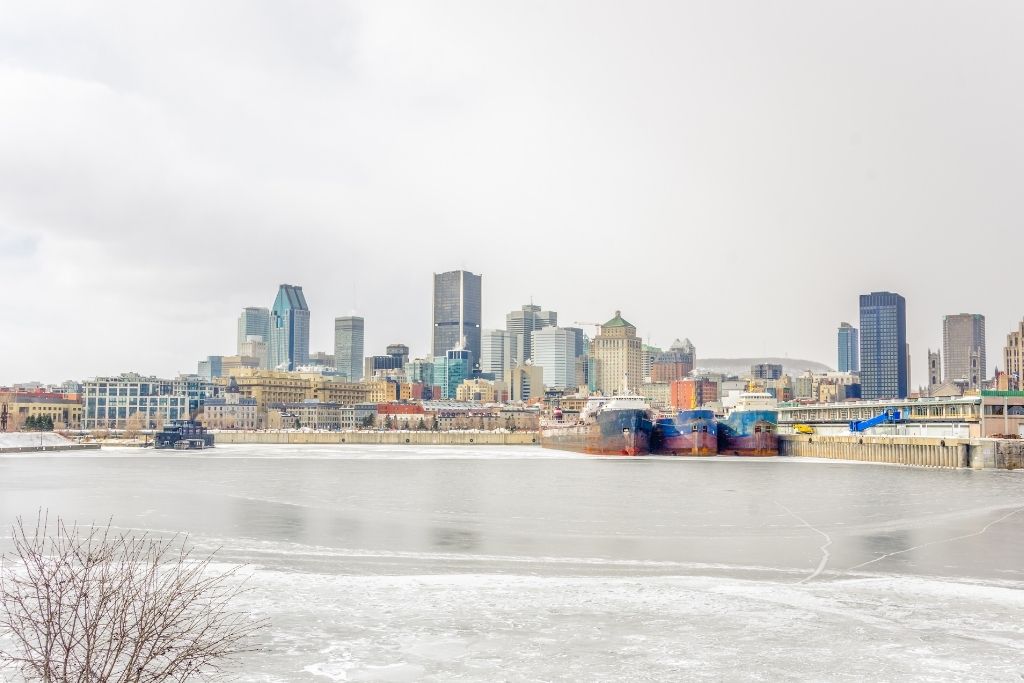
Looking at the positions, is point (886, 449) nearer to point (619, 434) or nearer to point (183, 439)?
point (619, 434)

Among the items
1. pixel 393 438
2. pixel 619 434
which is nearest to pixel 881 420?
pixel 619 434

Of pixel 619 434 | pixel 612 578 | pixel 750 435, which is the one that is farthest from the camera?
pixel 750 435

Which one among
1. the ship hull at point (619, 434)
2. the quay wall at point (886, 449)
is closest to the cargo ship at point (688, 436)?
the ship hull at point (619, 434)

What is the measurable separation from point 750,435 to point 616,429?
644 inches

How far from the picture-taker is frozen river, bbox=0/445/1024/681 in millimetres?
15461

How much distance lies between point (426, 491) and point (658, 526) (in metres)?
19.7

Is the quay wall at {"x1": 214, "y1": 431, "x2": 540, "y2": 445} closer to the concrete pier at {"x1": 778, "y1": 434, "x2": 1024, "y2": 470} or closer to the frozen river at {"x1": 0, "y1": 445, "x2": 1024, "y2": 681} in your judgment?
the concrete pier at {"x1": 778, "y1": 434, "x2": 1024, "y2": 470}

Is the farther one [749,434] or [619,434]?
Result: [749,434]

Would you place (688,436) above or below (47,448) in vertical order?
above

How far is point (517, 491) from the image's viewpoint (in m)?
49.8

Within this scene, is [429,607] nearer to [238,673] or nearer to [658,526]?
[238,673]

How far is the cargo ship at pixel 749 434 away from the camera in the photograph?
105312 mm

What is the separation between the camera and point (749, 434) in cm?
10619

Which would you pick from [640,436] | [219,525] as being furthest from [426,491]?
[640,436]
